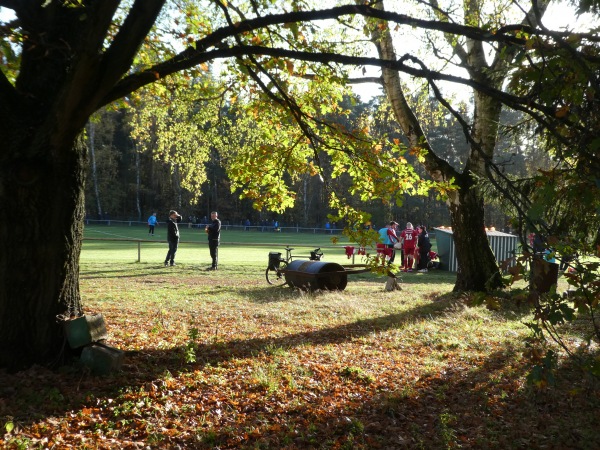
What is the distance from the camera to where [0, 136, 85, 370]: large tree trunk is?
4941 millimetres

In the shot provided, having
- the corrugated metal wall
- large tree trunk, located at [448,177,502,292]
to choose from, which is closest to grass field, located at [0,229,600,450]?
large tree trunk, located at [448,177,502,292]

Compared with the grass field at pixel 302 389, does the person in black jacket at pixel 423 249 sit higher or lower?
higher

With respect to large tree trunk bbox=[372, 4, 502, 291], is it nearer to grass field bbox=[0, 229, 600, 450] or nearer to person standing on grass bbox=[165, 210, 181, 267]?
grass field bbox=[0, 229, 600, 450]

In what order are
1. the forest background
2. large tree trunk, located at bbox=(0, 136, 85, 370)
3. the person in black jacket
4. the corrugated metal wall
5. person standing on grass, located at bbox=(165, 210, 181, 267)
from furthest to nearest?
the forest background → the corrugated metal wall → the person in black jacket → person standing on grass, located at bbox=(165, 210, 181, 267) → large tree trunk, located at bbox=(0, 136, 85, 370)

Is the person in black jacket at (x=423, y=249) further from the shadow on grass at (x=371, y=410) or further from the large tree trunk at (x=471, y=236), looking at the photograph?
the shadow on grass at (x=371, y=410)

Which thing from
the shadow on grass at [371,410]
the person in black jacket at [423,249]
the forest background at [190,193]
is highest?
the forest background at [190,193]

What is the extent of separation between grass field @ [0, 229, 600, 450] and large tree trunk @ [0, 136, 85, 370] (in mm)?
329

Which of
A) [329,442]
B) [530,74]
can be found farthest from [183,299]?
[530,74]

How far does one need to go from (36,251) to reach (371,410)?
3.79 meters

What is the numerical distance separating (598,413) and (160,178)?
57.8m

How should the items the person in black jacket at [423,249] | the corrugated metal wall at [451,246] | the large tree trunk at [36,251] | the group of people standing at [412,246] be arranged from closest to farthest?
the large tree trunk at [36,251], the group of people standing at [412,246], the person in black jacket at [423,249], the corrugated metal wall at [451,246]

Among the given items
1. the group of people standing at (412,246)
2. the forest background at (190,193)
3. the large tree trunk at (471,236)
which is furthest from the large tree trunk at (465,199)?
the forest background at (190,193)

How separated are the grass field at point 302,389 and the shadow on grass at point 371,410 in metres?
0.02

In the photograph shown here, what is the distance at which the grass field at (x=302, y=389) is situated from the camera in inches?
169
